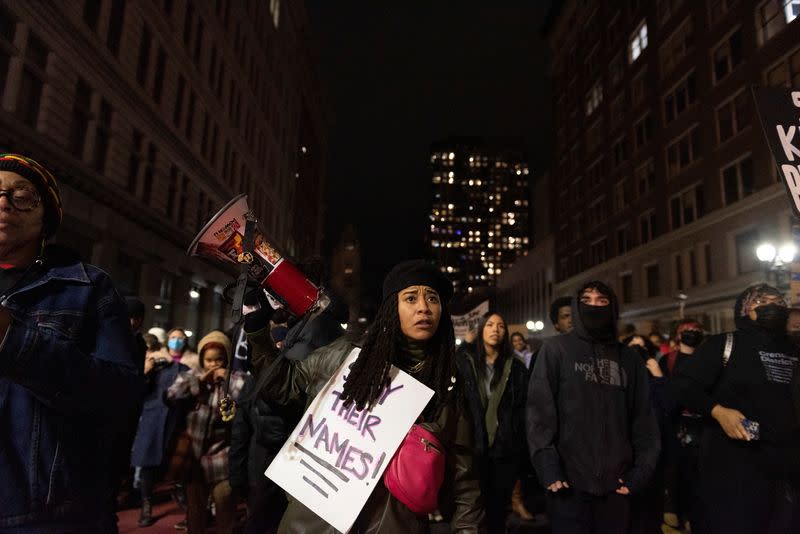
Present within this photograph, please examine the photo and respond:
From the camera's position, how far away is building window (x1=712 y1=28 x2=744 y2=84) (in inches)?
1036

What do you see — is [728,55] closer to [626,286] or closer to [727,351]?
[626,286]

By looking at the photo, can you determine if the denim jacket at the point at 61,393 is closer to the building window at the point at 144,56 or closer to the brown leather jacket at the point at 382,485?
the brown leather jacket at the point at 382,485

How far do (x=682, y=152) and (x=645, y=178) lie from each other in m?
4.80

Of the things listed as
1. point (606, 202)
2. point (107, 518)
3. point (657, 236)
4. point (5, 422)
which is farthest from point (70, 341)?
point (606, 202)

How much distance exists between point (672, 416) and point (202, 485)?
426 cm

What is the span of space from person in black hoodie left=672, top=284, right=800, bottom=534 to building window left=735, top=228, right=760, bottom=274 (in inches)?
967

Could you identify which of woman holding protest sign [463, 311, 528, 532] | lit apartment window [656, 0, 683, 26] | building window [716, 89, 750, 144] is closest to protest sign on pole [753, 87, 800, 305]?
woman holding protest sign [463, 311, 528, 532]

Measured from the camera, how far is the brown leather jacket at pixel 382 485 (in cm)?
228

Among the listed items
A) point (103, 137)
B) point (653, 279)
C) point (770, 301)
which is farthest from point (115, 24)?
point (653, 279)

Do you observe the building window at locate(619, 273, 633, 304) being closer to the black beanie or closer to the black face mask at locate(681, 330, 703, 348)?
the black face mask at locate(681, 330, 703, 348)

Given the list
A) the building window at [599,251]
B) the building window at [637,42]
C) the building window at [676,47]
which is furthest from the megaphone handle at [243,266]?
the building window at [599,251]

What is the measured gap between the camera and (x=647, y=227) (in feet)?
119

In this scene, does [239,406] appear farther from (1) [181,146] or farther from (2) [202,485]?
(1) [181,146]

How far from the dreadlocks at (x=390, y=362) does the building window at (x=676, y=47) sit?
3512 centimetres
